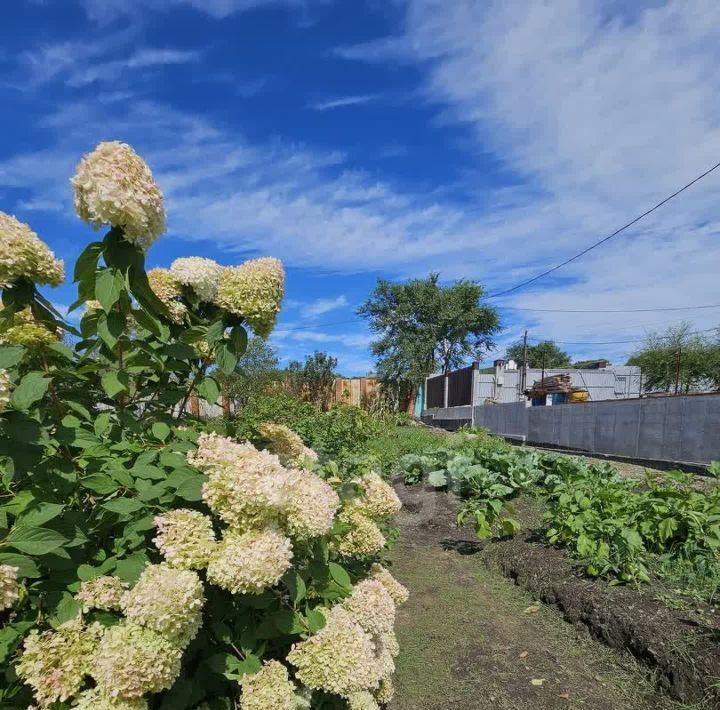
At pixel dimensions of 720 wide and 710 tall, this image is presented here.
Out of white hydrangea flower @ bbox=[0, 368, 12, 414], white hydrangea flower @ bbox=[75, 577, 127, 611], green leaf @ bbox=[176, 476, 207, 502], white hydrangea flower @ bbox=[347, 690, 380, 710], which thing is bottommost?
white hydrangea flower @ bbox=[347, 690, 380, 710]

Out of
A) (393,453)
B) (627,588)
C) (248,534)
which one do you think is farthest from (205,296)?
(393,453)

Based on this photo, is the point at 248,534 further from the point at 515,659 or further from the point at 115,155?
the point at 515,659

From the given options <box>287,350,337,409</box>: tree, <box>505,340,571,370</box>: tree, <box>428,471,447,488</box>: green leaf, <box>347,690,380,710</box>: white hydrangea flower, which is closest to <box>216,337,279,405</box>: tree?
<box>287,350,337,409</box>: tree

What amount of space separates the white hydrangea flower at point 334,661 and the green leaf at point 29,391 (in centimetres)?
100

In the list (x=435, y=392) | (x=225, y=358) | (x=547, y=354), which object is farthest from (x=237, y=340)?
(x=547, y=354)

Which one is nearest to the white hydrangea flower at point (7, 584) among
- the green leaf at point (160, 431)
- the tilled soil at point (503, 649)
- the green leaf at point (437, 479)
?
the green leaf at point (160, 431)

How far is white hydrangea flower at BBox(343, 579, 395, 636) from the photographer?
1.76 m

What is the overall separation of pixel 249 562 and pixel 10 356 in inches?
28.4

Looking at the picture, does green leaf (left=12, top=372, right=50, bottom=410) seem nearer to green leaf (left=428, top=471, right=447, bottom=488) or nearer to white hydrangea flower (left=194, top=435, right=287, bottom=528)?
white hydrangea flower (left=194, top=435, right=287, bottom=528)

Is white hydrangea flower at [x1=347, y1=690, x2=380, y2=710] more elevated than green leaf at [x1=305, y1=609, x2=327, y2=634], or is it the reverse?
green leaf at [x1=305, y1=609, x2=327, y2=634]

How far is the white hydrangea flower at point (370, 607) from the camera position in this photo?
5.78ft

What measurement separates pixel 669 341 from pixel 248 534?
37894mm

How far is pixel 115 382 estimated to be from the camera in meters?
1.32

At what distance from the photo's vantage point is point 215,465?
131 centimetres
